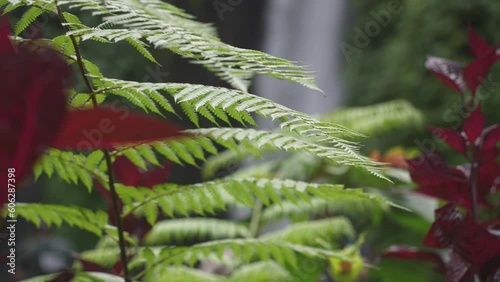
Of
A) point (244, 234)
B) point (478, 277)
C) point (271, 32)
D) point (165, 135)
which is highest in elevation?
point (165, 135)

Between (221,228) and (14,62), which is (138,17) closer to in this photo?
(14,62)

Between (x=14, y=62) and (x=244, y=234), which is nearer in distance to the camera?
(x=14, y=62)

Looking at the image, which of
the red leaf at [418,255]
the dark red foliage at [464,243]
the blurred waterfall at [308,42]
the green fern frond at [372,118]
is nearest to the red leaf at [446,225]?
the dark red foliage at [464,243]

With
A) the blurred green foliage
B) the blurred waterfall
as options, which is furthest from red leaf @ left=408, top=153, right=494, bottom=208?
the blurred waterfall

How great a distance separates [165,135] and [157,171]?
18.3 inches

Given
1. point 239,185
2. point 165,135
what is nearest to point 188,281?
point 239,185

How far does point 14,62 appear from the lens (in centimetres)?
24

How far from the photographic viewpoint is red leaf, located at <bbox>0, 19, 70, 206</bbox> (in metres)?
0.24

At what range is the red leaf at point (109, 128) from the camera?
10.0 inches

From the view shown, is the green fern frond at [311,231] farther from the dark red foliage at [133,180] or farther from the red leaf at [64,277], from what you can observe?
the red leaf at [64,277]

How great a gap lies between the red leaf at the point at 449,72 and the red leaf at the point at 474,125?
0.14ft

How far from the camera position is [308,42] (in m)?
5.02

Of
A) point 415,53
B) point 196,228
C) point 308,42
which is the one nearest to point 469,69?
point 196,228

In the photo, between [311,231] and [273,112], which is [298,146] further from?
[311,231]
